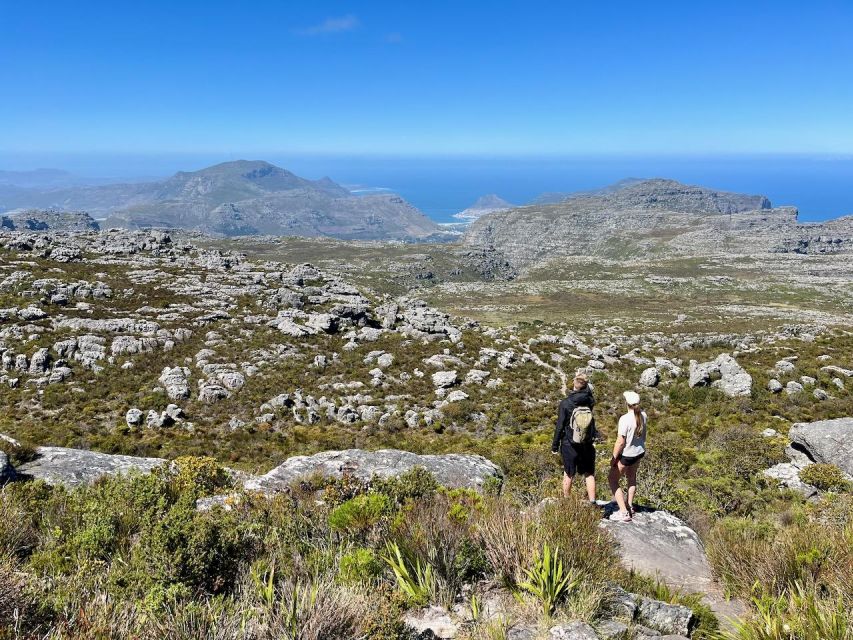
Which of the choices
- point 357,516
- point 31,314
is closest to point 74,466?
point 357,516

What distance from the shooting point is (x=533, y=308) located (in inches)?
3342

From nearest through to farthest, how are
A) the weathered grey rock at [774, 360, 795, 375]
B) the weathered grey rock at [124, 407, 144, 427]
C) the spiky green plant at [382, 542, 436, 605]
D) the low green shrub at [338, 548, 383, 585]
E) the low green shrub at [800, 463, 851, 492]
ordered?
1. the low green shrub at [338, 548, 383, 585]
2. the spiky green plant at [382, 542, 436, 605]
3. the low green shrub at [800, 463, 851, 492]
4. the weathered grey rock at [124, 407, 144, 427]
5. the weathered grey rock at [774, 360, 795, 375]

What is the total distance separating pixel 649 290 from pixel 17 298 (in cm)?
11665

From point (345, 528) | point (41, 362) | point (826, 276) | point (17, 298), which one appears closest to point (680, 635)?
point (345, 528)

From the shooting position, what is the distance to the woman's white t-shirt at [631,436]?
7.76 m

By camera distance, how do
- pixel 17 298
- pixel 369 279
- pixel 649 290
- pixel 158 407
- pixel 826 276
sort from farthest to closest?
pixel 369 279, pixel 826 276, pixel 649 290, pixel 17 298, pixel 158 407

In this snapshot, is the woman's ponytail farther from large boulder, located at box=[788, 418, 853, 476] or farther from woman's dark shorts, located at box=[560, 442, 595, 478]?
large boulder, located at box=[788, 418, 853, 476]

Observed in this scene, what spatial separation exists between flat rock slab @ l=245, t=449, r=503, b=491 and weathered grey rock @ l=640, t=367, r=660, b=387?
59.9ft

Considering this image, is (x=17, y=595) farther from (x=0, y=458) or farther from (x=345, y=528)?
(x=0, y=458)

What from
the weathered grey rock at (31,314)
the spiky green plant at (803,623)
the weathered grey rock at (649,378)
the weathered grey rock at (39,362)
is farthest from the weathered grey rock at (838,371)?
the weathered grey rock at (31,314)

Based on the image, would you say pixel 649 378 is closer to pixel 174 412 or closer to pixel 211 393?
pixel 211 393

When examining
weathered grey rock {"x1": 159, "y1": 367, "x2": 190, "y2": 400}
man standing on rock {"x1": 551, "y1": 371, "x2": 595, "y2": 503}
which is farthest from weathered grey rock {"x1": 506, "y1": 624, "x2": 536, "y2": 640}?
weathered grey rock {"x1": 159, "y1": 367, "x2": 190, "y2": 400}

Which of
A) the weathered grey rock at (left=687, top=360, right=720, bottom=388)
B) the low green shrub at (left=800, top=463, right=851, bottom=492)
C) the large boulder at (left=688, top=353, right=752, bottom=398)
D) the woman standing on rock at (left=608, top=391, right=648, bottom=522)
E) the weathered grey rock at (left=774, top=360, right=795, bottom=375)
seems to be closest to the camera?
the woman standing on rock at (left=608, top=391, right=648, bottom=522)

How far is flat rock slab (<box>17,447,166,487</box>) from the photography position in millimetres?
9883
